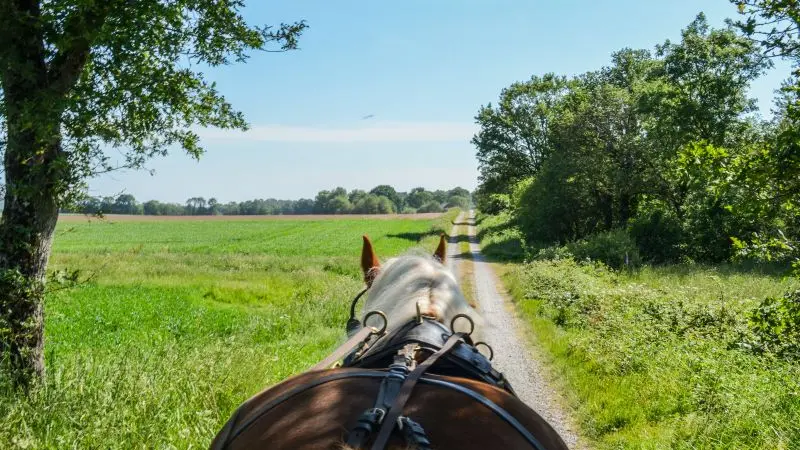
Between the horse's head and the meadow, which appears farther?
the meadow

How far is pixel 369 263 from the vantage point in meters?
3.89

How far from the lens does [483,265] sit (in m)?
25.5

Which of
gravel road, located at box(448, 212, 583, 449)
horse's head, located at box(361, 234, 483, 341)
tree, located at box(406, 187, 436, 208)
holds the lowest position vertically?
gravel road, located at box(448, 212, 583, 449)

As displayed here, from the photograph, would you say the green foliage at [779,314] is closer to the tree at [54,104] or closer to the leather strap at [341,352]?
the leather strap at [341,352]

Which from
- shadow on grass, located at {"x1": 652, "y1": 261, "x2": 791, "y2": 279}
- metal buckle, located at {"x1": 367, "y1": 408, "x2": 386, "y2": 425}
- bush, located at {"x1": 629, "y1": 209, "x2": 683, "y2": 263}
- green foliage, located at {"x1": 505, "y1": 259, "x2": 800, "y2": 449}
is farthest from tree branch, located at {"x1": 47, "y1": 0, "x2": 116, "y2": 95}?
bush, located at {"x1": 629, "y1": 209, "x2": 683, "y2": 263}

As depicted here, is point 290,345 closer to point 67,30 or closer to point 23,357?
point 23,357

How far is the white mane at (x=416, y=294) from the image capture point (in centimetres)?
284

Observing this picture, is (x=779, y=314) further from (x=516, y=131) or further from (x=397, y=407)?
(x=516, y=131)

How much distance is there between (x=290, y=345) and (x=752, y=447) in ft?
22.0

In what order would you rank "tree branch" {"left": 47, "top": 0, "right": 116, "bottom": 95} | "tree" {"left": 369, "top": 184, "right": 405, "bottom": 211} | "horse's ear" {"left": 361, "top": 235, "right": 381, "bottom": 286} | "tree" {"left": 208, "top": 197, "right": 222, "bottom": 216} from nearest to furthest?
1. "horse's ear" {"left": 361, "top": 235, "right": 381, "bottom": 286}
2. "tree branch" {"left": 47, "top": 0, "right": 116, "bottom": 95}
3. "tree" {"left": 208, "top": 197, "right": 222, "bottom": 216}
4. "tree" {"left": 369, "top": 184, "right": 405, "bottom": 211}

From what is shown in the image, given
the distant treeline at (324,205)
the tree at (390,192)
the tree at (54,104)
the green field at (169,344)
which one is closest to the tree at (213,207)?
the distant treeline at (324,205)

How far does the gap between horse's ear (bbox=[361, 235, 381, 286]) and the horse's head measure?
1.00 feet

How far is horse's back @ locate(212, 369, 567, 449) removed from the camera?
168cm

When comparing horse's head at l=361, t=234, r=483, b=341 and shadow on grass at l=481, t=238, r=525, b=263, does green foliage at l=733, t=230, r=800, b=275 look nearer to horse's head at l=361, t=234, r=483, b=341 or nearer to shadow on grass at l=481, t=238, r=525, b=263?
horse's head at l=361, t=234, r=483, b=341
